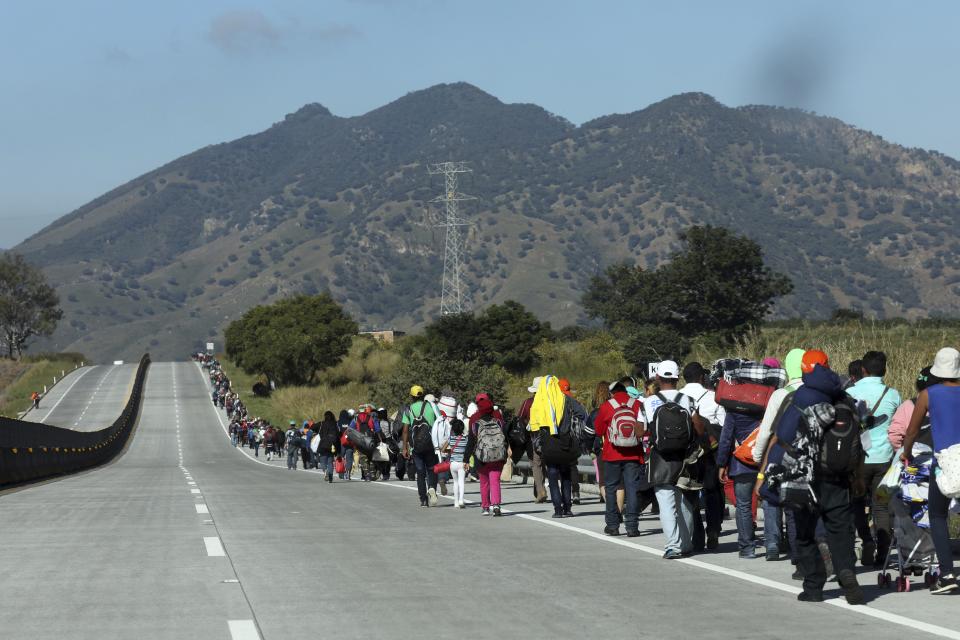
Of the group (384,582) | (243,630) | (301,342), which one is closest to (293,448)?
(384,582)

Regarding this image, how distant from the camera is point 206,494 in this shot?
25.4 m

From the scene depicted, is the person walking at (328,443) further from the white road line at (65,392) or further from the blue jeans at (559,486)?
the white road line at (65,392)

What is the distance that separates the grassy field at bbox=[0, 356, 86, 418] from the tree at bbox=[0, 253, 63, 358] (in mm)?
23611

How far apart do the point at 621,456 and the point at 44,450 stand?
83.4 feet

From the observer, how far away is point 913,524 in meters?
11.4

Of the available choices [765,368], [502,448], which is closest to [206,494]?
[502,448]

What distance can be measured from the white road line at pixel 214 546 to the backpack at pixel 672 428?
170 inches

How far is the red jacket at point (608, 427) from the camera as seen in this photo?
1591 cm

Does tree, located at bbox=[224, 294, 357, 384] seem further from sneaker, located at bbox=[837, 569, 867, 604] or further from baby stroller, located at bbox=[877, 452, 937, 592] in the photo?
sneaker, located at bbox=[837, 569, 867, 604]

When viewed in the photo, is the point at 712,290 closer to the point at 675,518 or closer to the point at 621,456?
the point at 621,456

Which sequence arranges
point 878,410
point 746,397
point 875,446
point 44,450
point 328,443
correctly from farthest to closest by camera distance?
point 44,450, point 328,443, point 746,397, point 878,410, point 875,446

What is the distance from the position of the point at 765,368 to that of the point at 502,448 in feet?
20.5

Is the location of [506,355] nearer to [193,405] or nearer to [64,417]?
[193,405]

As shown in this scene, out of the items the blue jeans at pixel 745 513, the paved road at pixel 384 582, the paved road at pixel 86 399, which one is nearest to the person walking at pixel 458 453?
the paved road at pixel 384 582
